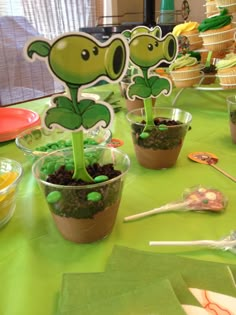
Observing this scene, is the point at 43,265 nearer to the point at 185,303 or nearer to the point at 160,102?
the point at 185,303

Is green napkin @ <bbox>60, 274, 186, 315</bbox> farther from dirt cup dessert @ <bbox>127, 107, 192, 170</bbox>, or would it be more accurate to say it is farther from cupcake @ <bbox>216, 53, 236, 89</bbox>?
cupcake @ <bbox>216, 53, 236, 89</bbox>

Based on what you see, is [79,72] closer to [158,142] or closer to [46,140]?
[158,142]

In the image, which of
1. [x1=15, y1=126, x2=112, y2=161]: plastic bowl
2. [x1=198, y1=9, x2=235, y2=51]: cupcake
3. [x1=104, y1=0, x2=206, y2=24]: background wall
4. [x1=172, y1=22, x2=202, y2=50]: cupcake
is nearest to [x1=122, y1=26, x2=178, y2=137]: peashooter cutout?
[x1=15, y1=126, x2=112, y2=161]: plastic bowl

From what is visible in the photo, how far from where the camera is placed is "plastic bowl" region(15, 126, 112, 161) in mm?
724

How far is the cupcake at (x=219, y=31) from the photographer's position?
113 cm

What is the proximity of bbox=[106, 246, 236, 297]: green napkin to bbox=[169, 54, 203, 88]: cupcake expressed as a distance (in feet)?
2.74

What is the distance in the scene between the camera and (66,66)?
1.52 ft

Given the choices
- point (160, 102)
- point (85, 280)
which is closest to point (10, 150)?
point (85, 280)

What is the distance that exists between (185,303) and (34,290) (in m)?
0.19

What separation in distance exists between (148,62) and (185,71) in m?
0.49

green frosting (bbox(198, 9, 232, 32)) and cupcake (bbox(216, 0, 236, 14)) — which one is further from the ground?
cupcake (bbox(216, 0, 236, 14))

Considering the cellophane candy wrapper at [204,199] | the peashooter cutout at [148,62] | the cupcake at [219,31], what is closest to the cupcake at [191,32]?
the cupcake at [219,31]

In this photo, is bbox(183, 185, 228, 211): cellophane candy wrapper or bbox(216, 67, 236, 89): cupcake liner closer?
bbox(183, 185, 228, 211): cellophane candy wrapper

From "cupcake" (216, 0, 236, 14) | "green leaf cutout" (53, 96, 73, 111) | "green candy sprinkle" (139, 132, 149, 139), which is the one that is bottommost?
"green candy sprinkle" (139, 132, 149, 139)
